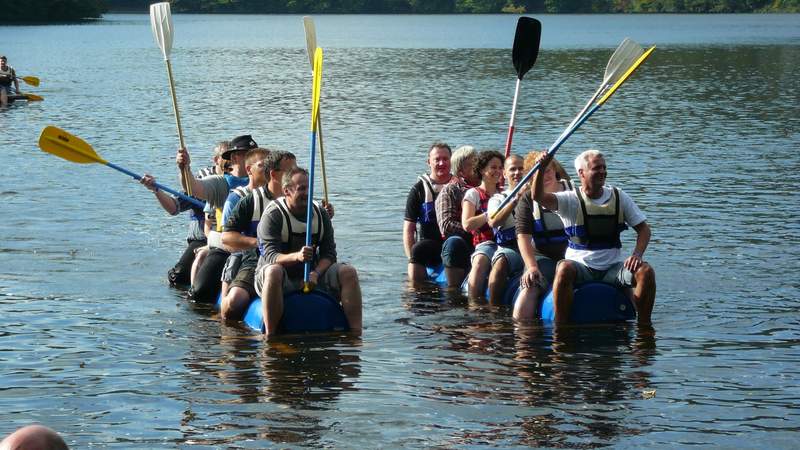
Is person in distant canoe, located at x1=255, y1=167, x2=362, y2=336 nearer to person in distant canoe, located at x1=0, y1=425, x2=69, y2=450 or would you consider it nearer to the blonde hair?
the blonde hair

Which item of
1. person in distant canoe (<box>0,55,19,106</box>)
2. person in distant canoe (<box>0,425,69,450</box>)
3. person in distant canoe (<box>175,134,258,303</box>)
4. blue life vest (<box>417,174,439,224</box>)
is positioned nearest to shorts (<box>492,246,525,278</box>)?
blue life vest (<box>417,174,439,224</box>)

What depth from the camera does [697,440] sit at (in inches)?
313

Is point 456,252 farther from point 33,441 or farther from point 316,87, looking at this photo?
point 33,441

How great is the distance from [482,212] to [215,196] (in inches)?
92.3

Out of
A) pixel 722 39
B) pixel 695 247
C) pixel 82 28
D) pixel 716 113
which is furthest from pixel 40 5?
pixel 695 247

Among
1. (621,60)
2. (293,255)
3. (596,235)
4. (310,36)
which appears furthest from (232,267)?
(621,60)

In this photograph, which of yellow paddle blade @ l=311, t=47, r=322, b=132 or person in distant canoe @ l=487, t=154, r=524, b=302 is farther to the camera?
person in distant canoe @ l=487, t=154, r=524, b=302

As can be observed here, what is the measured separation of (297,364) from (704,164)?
1387 centimetres

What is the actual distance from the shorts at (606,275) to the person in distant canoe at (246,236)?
247 centimetres

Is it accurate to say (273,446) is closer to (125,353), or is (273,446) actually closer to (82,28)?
(125,353)

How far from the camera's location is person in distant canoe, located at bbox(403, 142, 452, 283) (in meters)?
12.2

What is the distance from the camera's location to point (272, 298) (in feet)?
32.5

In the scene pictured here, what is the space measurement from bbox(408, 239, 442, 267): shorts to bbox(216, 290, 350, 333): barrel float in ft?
7.60

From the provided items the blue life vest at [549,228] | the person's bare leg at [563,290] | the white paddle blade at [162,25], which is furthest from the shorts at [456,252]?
the white paddle blade at [162,25]
